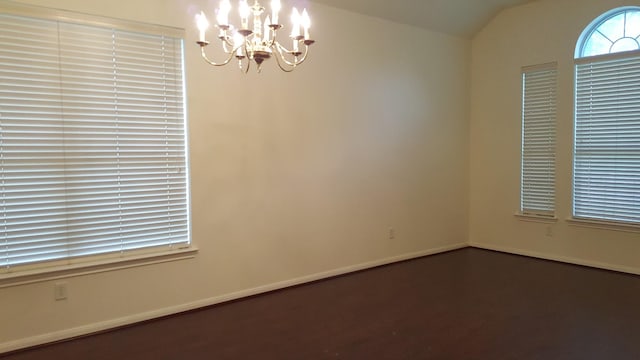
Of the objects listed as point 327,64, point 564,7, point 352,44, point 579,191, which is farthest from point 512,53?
point 327,64

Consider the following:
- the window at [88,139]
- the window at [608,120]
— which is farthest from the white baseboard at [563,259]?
the window at [88,139]

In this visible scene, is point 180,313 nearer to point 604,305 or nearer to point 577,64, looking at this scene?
point 604,305

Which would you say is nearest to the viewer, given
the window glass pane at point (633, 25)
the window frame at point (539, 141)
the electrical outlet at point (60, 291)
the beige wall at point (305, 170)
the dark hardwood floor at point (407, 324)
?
the dark hardwood floor at point (407, 324)

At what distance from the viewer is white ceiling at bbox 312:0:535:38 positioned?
4.54 meters

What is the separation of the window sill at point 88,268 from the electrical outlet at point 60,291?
0.06m

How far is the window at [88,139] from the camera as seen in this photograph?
2.86m

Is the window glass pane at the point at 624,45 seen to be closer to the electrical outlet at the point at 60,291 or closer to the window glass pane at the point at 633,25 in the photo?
the window glass pane at the point at 633,25

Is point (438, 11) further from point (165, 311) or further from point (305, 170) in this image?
point (165, 311)

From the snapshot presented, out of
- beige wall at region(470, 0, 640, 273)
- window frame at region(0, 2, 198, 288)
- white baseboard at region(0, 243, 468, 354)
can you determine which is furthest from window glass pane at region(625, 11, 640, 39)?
window frame at region(0, 2, 198, 288)

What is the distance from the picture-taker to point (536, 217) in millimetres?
5238

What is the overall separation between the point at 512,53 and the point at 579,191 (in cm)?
193

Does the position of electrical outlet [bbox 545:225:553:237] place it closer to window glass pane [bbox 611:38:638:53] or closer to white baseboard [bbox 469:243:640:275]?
white baseboard [bbox 469:243:640:275]

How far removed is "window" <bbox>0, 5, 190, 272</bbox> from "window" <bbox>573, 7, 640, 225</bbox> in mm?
4415

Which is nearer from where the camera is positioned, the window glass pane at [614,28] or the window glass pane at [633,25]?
the window glass pane at [633,25]
